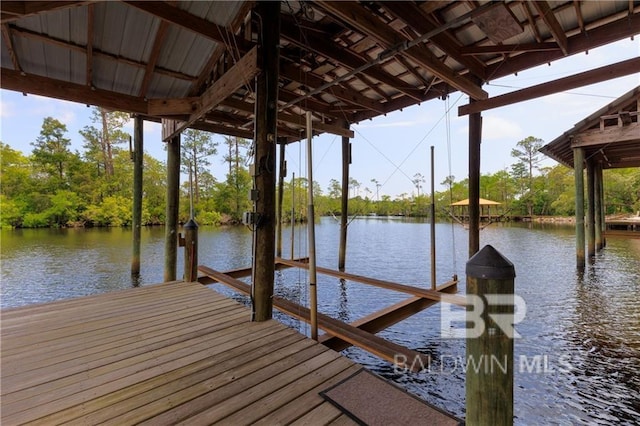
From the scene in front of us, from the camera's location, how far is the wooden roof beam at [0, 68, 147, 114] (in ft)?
11.0

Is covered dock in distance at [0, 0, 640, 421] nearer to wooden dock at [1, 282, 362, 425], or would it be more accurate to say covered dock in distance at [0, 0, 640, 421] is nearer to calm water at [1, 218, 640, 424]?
wooden dock at [1, 282, 362, 425]

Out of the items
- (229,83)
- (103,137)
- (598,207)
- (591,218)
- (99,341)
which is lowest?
(99,341)

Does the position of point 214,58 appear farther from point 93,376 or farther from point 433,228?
point 433,228

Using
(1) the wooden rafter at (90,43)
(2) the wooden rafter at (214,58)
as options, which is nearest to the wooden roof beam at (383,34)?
(2) the wooden rafter at (214,58)

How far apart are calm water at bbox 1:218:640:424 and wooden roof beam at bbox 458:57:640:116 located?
382cm

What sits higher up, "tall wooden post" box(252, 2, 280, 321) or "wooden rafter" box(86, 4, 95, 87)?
"wooden rafter" box(86, 4, 95, 87)

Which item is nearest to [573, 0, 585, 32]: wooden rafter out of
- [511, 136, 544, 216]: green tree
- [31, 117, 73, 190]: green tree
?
[31, 117, 73, 190]: green tree

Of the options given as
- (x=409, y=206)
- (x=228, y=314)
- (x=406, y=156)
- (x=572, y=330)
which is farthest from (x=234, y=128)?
(x=409, y=206)

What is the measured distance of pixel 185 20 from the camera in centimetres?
302

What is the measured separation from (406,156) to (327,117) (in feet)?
8.11

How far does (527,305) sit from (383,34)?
19.1 ft

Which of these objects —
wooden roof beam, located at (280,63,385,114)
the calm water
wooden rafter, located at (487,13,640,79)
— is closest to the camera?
the calm water

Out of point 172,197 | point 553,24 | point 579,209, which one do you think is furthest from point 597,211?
point 172,197

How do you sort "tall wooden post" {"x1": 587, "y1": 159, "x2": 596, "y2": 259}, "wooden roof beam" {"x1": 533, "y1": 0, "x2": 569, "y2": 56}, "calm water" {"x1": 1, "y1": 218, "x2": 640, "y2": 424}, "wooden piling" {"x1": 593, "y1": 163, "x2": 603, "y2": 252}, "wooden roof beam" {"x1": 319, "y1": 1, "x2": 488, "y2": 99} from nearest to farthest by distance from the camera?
1. "wooden roof beam" {"x1": 319, "y1": 1, "x2": 488, "y2": 99}
2. "calm water" {"x1": 1, "y1": 218, "x2": 640, "y2": 424}
3. "wooden roof beam" {"x1": 533, "y1": 0, "x2": 569, "y2": 56}
4. "tall wooden post" {"x1": 587, "y1": 159, "x2": 596, "y2": 259}
5. "wooden piling" {"x1": 593, "y1": 163, "x2": 603, "y2": 252}
